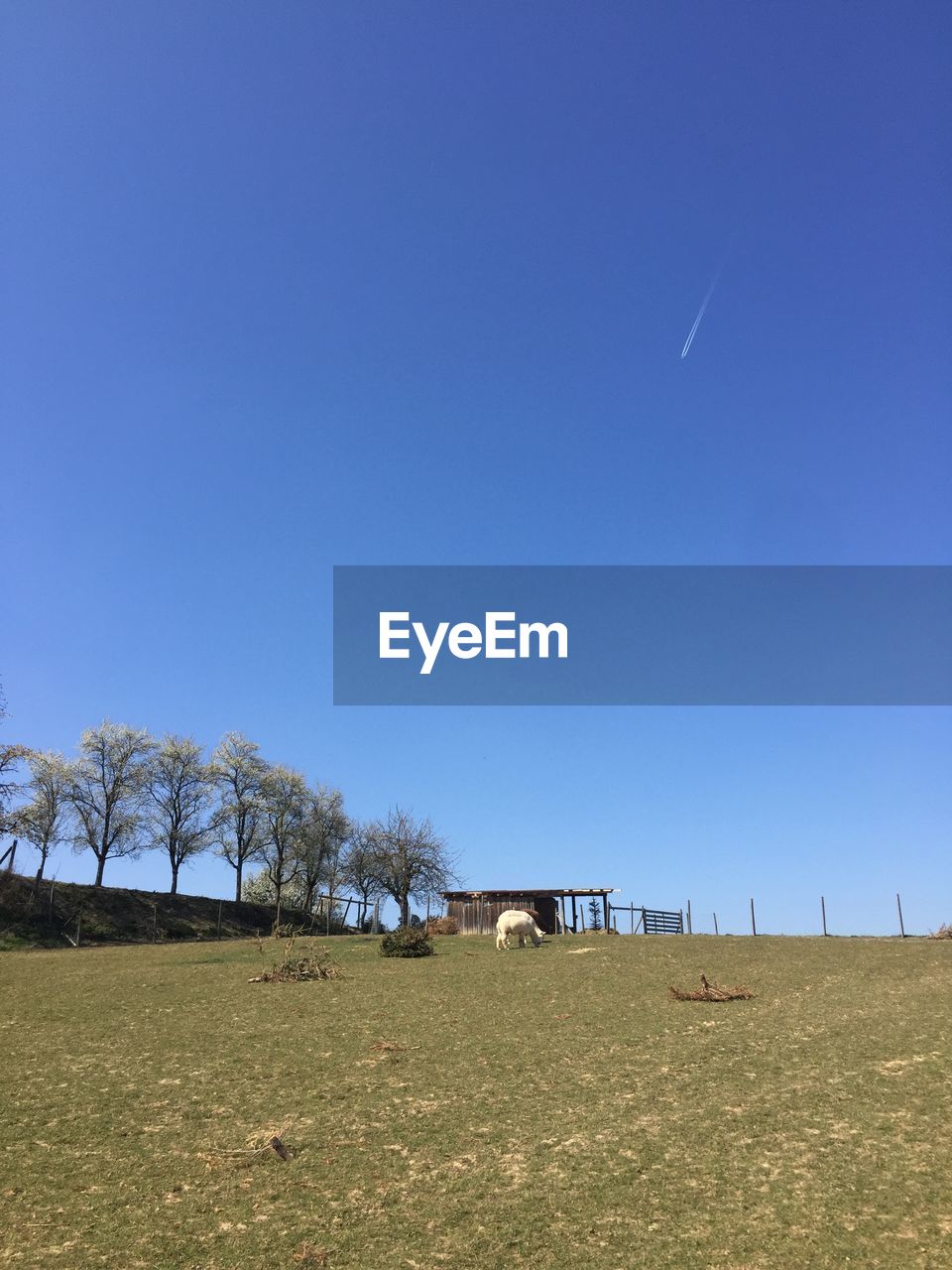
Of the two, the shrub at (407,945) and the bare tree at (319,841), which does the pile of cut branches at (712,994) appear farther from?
the bare tree at (319,841)

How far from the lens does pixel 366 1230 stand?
8.30 m

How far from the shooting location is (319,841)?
313ft

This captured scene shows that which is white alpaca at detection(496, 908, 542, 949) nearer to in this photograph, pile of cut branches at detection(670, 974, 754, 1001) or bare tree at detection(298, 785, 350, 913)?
pile of cut branches at detection(670, 974, 754, 1001)

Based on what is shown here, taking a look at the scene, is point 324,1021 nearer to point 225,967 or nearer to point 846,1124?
point 846,1124

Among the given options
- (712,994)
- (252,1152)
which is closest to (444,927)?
(712,994)

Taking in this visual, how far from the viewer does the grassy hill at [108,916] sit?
59.8 meters

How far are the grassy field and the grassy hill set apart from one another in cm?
4504

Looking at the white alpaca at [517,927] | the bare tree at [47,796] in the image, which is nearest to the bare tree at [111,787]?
the bare tree at [47,796]

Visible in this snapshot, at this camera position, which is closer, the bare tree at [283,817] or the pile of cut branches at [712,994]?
the pile of cut branches at [712,994]

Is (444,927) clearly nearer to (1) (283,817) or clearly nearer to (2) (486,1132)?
(1) (283,817)

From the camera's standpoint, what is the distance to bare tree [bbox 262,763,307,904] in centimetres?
9131

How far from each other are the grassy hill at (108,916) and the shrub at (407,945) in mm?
29675

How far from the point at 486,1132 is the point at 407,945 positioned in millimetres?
25580

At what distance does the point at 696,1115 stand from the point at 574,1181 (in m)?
2.61
